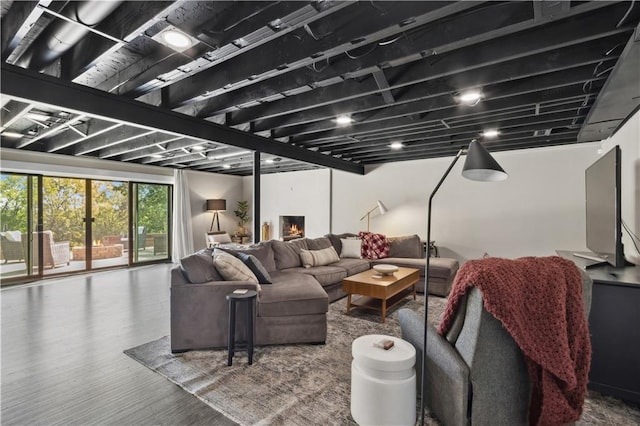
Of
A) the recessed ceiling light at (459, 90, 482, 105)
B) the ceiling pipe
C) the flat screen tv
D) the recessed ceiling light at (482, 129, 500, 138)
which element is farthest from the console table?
the ceiling pipe

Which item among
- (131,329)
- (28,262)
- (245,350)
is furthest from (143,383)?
(28,262)

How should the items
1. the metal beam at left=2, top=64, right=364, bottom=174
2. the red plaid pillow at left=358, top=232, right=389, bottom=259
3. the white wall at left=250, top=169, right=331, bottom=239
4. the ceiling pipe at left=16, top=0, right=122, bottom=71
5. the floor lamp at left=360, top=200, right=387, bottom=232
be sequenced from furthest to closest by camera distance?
1. the white wall at left=250, top=169, right=331, bottom=239
2. the floor lamp at left=360, top=200, right=387, bottom=232
3. the red plaid pillow at left=358, top=232, right=389, bottom=259
4. the metal beam at left=2, top=64, right=364, bottom=174
5. the ceiling pipe at left=16, top=0, right=122, bottom=71

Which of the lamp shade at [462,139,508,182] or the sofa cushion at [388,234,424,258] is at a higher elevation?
the lamp shade at [462,139,508,182]

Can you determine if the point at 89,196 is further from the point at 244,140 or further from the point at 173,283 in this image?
the point at 173,283

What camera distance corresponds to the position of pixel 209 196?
8320mm

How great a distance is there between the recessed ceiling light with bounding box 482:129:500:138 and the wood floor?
4414 millimetres

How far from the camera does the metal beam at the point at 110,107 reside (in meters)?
2.23

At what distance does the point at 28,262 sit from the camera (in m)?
5.56

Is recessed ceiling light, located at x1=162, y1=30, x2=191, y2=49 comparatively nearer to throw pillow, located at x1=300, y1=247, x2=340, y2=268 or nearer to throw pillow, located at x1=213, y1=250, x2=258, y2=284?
throw pillow, located at x1=213, y1=250, x2=258, y2=284

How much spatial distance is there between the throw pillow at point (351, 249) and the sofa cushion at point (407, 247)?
2.04 feet

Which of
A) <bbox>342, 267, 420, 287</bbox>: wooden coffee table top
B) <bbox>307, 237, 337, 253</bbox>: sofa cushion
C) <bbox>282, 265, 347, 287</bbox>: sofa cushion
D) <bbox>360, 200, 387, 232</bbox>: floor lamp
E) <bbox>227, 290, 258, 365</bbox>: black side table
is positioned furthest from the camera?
<bbox>360, 200, 387, 232</bbox>: floor lamp

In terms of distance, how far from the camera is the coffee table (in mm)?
3580

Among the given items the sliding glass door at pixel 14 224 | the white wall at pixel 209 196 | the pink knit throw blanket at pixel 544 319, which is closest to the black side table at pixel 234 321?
the pink knit throw blanket at pixel 544 319

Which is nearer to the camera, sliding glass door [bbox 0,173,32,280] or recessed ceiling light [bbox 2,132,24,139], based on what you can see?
recessed ceiling light [bbox 2,132,24,139]
